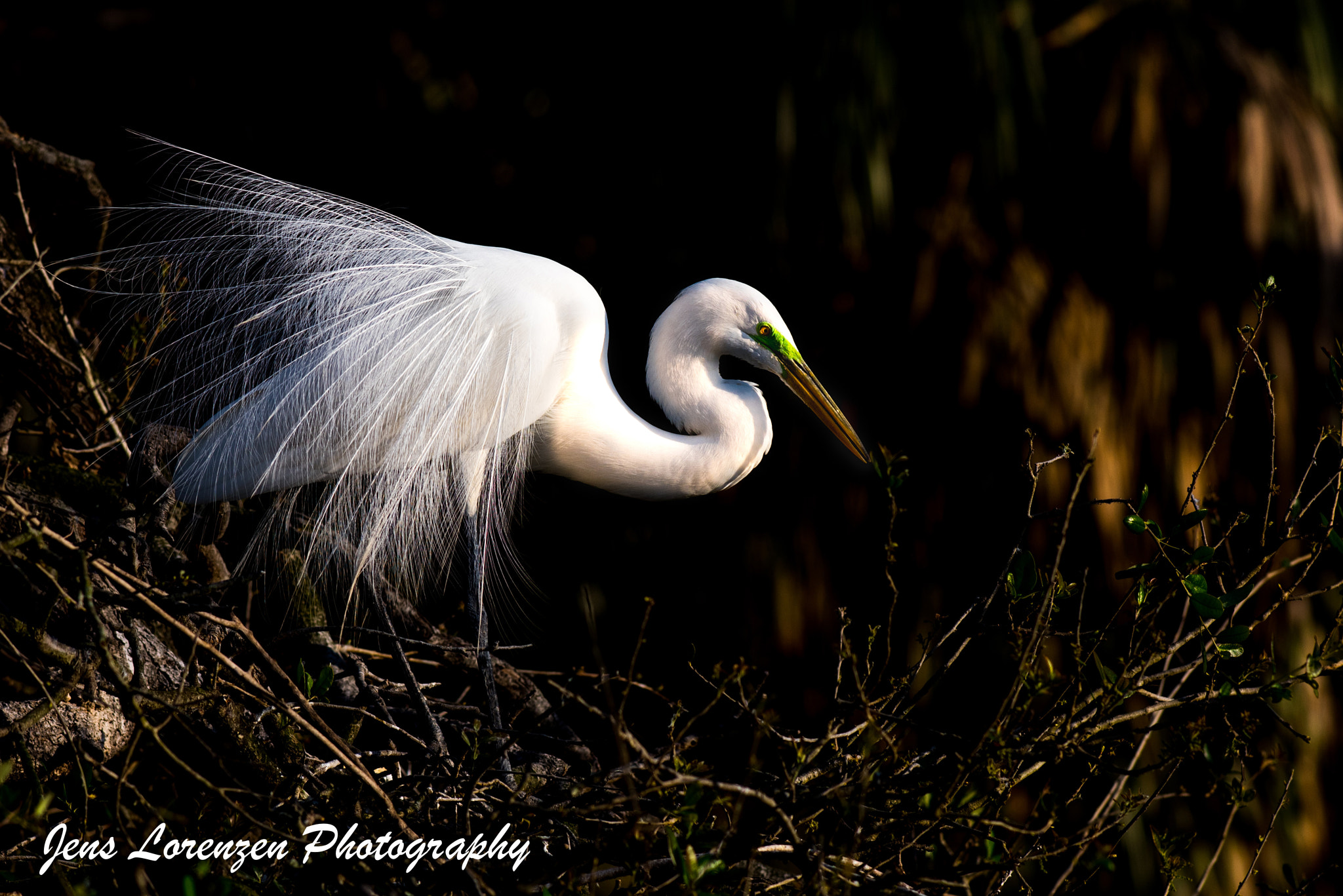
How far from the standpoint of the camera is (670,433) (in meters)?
2.11

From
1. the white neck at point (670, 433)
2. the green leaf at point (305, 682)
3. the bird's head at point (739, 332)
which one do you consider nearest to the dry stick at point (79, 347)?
the green leaf at point (305, 682)

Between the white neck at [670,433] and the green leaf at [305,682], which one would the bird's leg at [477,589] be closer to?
the white neck at [670,433]

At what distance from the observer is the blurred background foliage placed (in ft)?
9.92

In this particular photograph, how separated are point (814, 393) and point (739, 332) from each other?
0.21 metres

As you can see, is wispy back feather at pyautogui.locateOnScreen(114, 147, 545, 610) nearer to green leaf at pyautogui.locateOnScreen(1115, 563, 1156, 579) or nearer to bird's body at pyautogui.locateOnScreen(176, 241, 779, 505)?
bird's body at pyautogui.locateOnScreen(176, 241, 779, 505)

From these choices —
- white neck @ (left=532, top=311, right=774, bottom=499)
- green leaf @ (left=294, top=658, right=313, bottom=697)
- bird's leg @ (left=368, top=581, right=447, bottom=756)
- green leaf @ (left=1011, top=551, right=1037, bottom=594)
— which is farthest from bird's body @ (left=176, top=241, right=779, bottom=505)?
green leaf @ (left=1011, top=551, right=1037, bottom=594)

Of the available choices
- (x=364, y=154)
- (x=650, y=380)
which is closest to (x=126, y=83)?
(x=364, y=154)

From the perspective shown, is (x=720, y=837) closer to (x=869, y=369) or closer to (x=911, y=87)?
(x=869, y=369)

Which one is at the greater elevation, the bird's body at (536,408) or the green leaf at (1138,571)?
the bird's body at (536,408)

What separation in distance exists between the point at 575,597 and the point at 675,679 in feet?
1.58

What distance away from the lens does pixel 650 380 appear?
2.16 meters

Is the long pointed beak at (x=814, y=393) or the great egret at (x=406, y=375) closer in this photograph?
the great egret at (x=406, y=375)

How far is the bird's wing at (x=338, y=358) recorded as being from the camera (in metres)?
1.88

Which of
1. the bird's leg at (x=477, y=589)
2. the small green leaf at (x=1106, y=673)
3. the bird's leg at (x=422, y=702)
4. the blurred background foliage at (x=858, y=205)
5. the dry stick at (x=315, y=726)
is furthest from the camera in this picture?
the blurred background foliage at (x=858, y=205)
